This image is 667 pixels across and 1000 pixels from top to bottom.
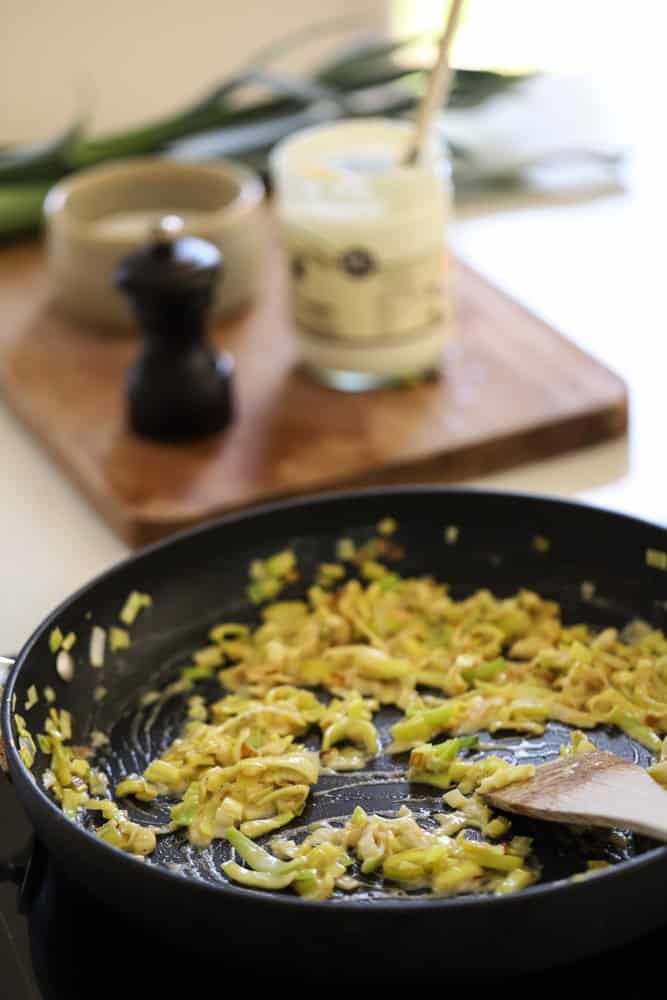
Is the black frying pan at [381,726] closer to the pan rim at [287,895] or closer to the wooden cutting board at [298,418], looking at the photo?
the pan rim at [287,895]

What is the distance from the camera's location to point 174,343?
1.29 metres

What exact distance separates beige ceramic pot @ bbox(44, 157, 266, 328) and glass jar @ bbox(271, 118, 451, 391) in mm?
135

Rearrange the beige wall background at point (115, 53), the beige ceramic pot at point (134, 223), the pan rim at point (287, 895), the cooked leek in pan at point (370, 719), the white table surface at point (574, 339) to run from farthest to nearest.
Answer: the beige wall background at point (115, 53) < the beige ceramic pot at point (134, 223) < the white table surface at point (574, 339) < the cooked leek in pan at point (370, 719) < the pan rim at point (287, 895)

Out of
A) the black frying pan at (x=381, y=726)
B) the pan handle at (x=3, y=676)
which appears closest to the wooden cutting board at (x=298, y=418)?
the black frying pan at (x=381, y=726)

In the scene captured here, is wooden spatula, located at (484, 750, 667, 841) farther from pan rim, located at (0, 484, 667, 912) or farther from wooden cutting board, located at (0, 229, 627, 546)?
wooden cutting board, located at (0, 229, 627, 546)

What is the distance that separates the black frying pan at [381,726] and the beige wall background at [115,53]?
4.22ft

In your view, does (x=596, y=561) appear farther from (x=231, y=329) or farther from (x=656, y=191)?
(x=656, y=191)

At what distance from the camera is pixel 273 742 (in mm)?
885

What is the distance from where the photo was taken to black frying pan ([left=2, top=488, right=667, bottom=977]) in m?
0.65

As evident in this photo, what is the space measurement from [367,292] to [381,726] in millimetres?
504

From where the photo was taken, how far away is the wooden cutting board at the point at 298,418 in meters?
1.24

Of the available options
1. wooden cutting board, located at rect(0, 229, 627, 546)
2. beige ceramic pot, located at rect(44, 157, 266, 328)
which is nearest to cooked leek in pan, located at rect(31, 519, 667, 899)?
wooden cutting board, located at rect(0, 229, 627, 546)

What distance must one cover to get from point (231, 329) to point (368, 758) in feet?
2.27

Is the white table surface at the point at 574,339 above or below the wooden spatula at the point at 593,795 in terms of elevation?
below
